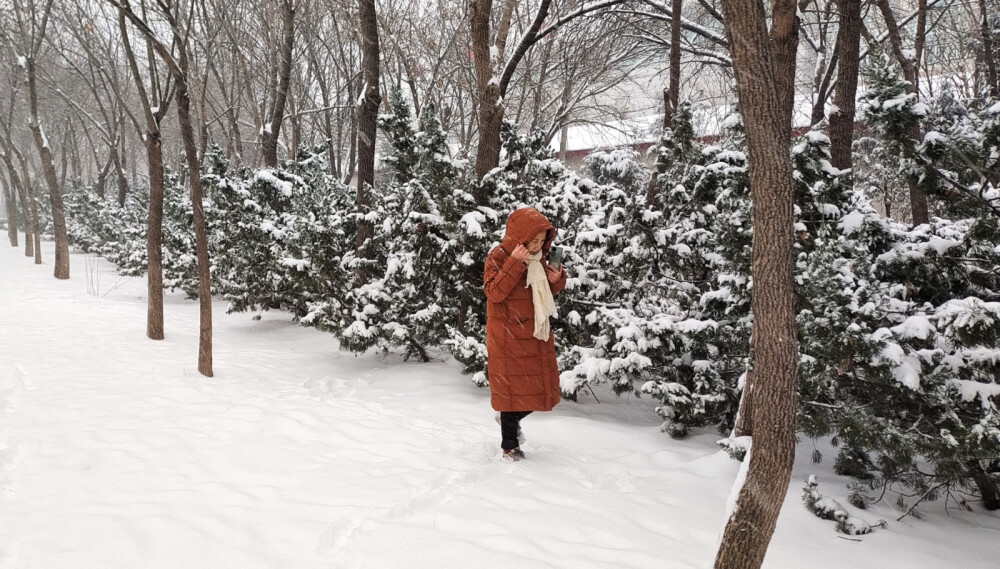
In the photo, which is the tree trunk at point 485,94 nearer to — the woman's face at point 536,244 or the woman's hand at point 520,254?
the woman's face at point 536,244

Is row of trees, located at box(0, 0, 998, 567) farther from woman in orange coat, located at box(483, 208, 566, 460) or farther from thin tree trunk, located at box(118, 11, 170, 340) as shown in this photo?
woman in orange coat, located at box(483, 208, 566, 460)

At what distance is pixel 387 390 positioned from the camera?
631 centimetres

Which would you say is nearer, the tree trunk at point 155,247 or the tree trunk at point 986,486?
the tree trunk at point 986,486

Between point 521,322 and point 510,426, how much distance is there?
0.79m

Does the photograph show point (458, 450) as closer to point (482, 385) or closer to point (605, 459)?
point (605, 459)

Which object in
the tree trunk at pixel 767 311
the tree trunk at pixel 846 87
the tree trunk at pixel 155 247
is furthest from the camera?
the tree trunk at pixel 155 247

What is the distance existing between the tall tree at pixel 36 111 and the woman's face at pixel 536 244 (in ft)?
44.0

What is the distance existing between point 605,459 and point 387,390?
2.85 metres

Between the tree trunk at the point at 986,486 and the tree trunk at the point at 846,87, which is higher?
the tree trunk at the point at 846,87

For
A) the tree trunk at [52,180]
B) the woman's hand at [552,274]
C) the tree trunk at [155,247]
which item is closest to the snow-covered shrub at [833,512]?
the woman's hand at [552,274]

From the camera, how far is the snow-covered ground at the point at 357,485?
9.05ft

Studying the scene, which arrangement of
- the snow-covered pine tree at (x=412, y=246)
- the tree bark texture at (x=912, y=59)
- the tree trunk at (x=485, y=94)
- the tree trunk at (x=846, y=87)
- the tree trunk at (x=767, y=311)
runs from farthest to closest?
the tree bark texture at (x=912, y=59)
the tree trunk at (x=485, y=94)
the snow-covered pine tree at (x=412, y=246)
the tree trunk at (x=846, y=87)
the tree trunk at (x=767, y=311)

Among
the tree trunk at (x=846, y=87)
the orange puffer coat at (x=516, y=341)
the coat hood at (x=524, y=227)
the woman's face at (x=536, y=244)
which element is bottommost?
the orange puffer coat at (x=516, y=341)

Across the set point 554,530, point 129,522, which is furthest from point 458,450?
point 129,522
